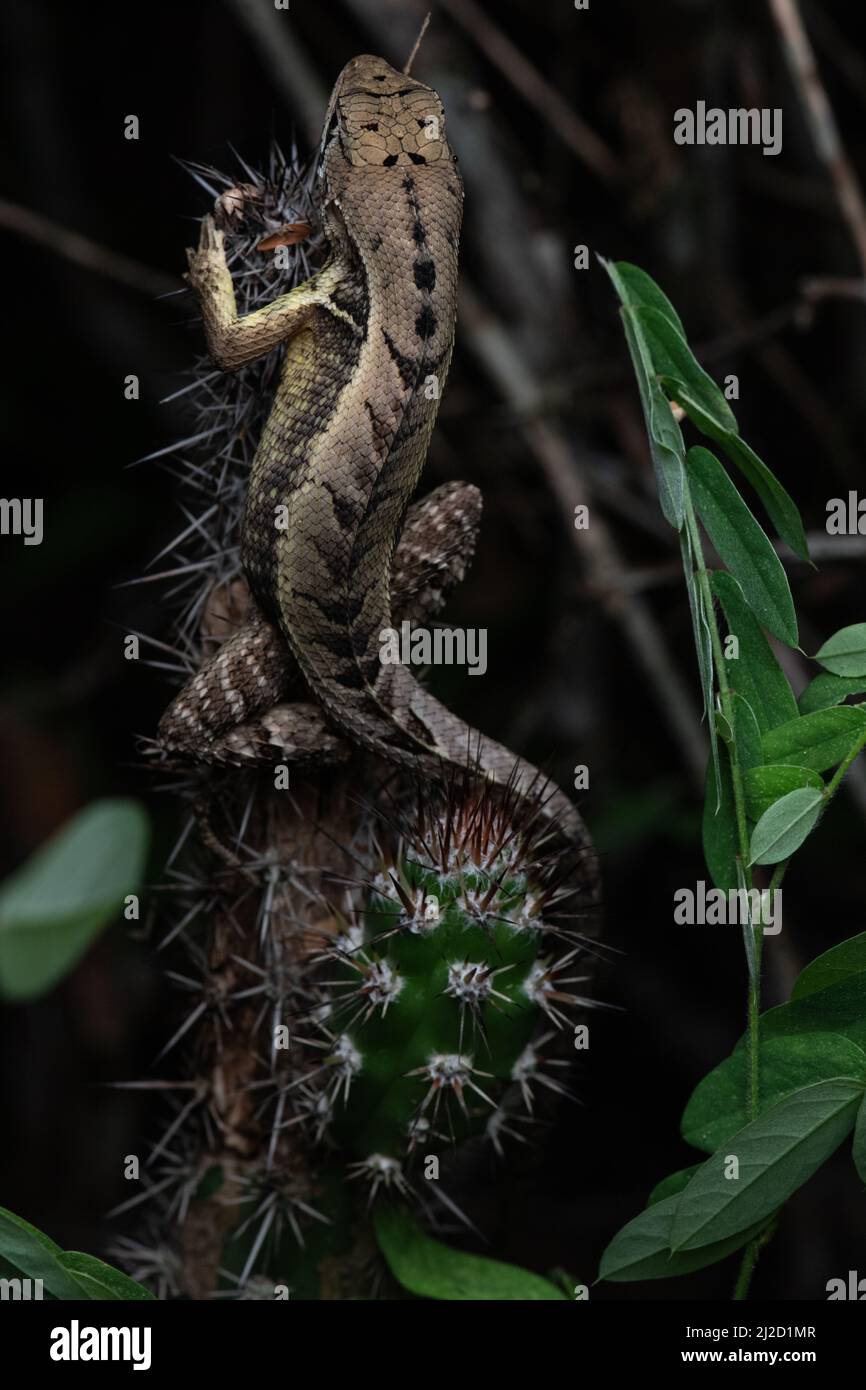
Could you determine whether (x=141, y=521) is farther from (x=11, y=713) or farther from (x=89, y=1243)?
(x=89, y=1243)

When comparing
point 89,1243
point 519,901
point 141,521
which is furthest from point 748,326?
point 89,1243

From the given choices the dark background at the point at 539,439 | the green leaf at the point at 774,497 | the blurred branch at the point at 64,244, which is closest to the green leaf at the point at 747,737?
the green leaf at the point at 774,497

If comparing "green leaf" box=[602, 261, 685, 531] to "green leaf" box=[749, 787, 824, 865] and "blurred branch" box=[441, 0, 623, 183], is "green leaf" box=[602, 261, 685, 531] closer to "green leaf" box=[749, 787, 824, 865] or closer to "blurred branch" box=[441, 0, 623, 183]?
"green leaf" box=[749, 787, 824, 865]

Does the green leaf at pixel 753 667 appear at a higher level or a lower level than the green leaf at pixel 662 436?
lower

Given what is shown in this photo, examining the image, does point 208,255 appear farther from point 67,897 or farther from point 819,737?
point 819,737

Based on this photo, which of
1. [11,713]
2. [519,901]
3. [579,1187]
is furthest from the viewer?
[11,713]

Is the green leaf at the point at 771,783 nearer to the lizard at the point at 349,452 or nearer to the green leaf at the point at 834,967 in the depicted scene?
the green leaf at the point at 834,967

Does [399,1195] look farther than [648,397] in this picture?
Yes
